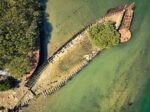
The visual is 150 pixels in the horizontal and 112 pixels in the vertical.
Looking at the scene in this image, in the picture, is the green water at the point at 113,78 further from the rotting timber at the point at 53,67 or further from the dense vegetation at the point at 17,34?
the dense vegetation at the point at 17,34

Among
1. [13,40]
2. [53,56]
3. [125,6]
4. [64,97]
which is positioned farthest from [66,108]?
[125,6]

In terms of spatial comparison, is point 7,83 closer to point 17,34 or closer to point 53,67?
point 17,34

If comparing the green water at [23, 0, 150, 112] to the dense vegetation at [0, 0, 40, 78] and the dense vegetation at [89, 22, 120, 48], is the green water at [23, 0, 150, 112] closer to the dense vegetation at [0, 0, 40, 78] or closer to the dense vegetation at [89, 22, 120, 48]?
the dense vegetation at [89, 22, 120, 48]

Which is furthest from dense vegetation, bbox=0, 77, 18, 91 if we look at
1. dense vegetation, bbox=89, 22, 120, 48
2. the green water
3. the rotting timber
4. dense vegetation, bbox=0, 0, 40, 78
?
dense vegetation, bbox=89, 22, 120, 48

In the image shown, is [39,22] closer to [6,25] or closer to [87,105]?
[6,25]

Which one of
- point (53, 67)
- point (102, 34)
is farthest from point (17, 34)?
point (102, 34)

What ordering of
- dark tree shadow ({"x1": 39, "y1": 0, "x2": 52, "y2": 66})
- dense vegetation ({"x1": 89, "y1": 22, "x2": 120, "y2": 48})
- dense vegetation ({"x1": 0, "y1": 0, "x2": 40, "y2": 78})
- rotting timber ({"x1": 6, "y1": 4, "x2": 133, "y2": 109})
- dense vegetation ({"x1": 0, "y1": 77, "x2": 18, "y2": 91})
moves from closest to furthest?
1. dense vegetation ({"x1": 0, "y1": 0, "x2": 40, "y2": 78})
2. dense vegetation ({"x1": 0, "y1": 77, "x2": 18, "y2": 91})
3. rotting timber ({"x1": 6, "y1": 4, "x2": 133, "y2": 109})
4. dark tree shadow ({"x1": 39, "y1": 0, "x2": 52, "y2": 66})
5. dense vegetation ({"x1": 89, "y1": 22, "x2": 120, "y2": 48})

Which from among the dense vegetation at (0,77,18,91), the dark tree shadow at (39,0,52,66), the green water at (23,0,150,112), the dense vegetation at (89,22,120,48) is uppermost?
the dark tree shadow at (39,0,52,66)
